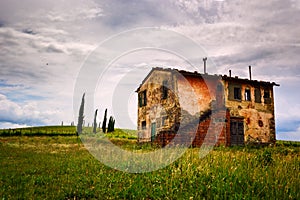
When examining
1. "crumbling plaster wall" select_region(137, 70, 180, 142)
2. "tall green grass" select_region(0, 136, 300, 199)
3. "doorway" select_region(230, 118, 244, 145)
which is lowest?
"tall green grass" select_region(0, 136, 300, 199)

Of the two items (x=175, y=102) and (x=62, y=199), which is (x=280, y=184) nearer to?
(x=62, y=199)

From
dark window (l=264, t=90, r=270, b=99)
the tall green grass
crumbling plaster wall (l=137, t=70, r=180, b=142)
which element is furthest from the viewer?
dark window (l=264, t=90, r=270, b=99)

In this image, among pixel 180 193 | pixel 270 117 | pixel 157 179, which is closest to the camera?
pixel 180 193

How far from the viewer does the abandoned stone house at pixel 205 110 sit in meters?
27.0

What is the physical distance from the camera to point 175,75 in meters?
29.0

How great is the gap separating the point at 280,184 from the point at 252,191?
0.98m

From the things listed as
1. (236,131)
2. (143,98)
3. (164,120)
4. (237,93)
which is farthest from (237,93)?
(143,98)

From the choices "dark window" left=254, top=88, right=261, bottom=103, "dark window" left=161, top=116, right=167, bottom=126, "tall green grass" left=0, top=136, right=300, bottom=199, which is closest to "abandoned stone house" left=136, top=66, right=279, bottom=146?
"dark window" left=254, top=88, right=261, bottom=103

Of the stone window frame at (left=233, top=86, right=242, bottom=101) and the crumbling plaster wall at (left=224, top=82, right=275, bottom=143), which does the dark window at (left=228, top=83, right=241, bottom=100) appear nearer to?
the stone window frame at (left=233, top=86, right=242, bottom=101)

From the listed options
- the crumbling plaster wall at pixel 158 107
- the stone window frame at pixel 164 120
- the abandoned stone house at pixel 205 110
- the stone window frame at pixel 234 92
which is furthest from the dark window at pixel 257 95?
the stone window frame at pixel 164 120

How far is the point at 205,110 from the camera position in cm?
2828

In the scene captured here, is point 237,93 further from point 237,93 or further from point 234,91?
point 234,91

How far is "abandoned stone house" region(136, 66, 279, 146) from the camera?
2695cm

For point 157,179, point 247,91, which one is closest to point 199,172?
point 157,179
